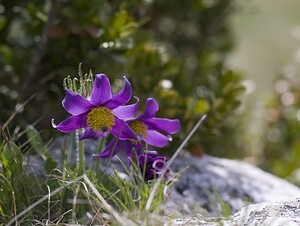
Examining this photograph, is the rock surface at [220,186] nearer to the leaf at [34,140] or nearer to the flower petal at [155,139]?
the flower petal at [155,139]

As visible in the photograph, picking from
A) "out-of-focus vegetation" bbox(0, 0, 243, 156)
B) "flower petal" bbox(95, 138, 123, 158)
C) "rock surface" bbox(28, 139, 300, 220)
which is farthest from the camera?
"out-of-focus vegetation" bbox(0, 0, 243, 156)

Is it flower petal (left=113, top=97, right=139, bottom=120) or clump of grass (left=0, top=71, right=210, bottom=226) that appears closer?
clump of grass (left=0, top=71, right=210, bottom=226)

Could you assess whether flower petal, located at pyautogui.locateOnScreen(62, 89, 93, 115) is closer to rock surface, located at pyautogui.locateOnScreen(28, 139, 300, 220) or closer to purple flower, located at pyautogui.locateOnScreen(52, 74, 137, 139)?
purple flower, located at pyautogui.locateOnScreen(52, 74, 137, 139)

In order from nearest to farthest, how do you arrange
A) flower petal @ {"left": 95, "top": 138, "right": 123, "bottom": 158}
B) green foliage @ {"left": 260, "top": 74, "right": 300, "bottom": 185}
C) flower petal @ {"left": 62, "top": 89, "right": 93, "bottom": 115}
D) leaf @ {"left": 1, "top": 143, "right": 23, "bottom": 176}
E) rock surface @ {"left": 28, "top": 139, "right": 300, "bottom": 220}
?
1. flower petal @ {"left": 62, "top": 89, "right": 93, "bottom": 115}
2. leaf @ {"left": 1, "top": 143, "right": 23, "bottom": 176}
3. flower petal @ {"left": 95, "top": 138, "right": 123, "bottom": 158}
4. rock surface @ {"left": 28, "top": 139, "right": 300, "bottom": 220}
5. green foliage @ {"left": 260, "top": 74, "right": 300, "bottom": 185}

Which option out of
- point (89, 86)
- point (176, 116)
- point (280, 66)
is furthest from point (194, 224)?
point (280, 66)

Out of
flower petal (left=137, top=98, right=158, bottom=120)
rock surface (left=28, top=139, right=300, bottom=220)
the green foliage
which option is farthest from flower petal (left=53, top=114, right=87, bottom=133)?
the green foliage

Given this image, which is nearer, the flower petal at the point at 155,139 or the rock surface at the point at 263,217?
the rock surface at the point at 263,217

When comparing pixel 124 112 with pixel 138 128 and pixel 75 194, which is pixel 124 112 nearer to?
pixel 138 128

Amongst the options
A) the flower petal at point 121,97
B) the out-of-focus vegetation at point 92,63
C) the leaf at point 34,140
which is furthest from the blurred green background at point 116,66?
the flower petal at point 121,97

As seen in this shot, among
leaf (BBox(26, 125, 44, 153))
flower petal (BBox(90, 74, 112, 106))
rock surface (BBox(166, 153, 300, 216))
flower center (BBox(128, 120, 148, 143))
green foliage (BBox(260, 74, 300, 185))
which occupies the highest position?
flower petal (BBox(90, 74, 112, 106))
